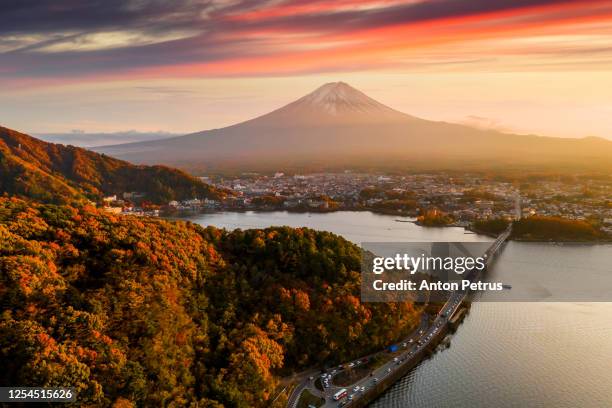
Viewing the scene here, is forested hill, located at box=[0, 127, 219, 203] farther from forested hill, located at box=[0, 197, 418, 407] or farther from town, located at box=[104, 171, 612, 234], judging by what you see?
forested hill, located at box=[0, 197, 418, 407]

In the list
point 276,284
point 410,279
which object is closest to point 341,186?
point 410,279

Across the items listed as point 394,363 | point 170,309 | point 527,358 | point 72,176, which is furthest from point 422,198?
point 170,309

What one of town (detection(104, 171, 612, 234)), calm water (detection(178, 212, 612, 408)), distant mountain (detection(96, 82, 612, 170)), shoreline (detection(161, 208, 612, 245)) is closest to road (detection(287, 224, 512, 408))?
calm water (detection(178, 212, 612, 408))

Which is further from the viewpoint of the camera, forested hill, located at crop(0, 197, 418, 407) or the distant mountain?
the distant mountain

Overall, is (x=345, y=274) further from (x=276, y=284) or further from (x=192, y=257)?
(x=192, y=257)

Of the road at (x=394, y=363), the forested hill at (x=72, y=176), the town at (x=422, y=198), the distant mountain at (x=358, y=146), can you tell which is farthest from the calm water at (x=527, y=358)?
the distant mountain at (x=358, y=146)
